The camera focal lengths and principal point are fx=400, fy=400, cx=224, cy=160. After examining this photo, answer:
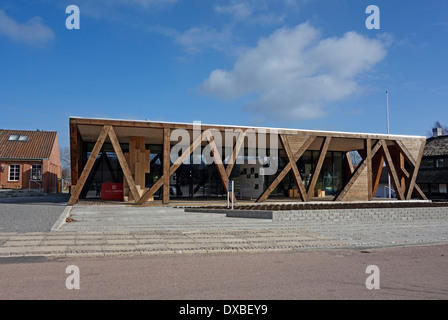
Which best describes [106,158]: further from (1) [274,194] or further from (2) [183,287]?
(2) [183,287]

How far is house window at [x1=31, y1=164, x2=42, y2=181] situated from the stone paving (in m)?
22.4

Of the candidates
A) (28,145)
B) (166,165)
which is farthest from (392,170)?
(28,145)

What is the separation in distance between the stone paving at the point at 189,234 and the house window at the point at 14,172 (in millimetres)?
23249

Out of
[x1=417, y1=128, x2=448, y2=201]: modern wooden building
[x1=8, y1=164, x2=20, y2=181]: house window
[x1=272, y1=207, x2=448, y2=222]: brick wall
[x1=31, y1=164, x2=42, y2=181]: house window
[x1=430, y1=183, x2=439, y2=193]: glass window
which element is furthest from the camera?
[x1=430, y1=183, x2=439, y2=193]: glass window

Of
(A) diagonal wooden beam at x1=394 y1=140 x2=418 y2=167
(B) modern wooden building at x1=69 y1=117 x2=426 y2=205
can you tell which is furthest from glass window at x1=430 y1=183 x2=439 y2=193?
(A) diagonal wooden beam at x1=394 y1=140 x2=418 y2=167

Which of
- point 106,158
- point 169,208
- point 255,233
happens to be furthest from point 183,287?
point 106,158

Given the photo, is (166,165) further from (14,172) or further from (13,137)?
(13,137)

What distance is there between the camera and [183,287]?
5797 mm

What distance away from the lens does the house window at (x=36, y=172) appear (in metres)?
36.2

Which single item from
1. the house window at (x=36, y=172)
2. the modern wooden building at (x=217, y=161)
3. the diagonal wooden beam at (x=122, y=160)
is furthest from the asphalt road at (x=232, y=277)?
A: the house window at (x=36, y=172)

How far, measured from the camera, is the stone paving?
9.02m
